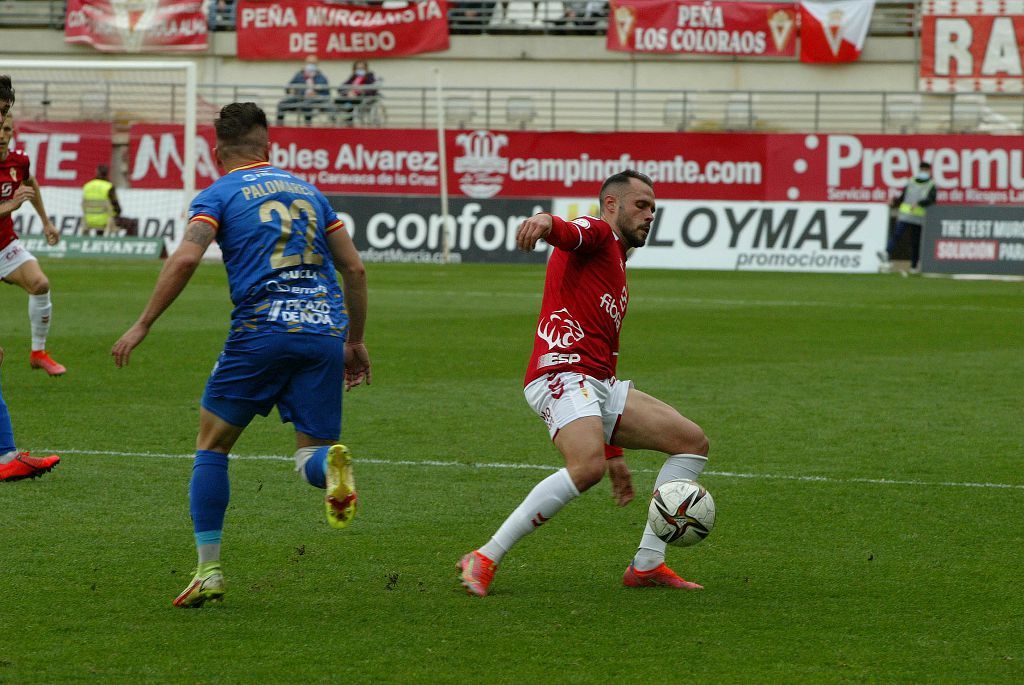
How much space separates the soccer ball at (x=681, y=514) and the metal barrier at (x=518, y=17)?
30.1m

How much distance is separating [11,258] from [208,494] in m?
6.47

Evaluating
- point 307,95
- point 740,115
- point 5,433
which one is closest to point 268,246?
point 5,433

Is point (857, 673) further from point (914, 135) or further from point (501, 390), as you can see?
point (914, 135)

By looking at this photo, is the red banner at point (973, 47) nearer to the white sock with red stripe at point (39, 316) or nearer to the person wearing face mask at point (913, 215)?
the person wearing face mask at point (913, 215)

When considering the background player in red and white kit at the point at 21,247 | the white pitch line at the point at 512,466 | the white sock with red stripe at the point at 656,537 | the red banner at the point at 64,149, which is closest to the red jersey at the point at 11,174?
the background player in red and white kit at the point at 21,247

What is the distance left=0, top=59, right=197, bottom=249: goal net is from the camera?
30188 mm

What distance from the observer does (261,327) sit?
5348mm

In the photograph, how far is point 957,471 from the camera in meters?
8.54

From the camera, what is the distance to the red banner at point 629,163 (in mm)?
30516

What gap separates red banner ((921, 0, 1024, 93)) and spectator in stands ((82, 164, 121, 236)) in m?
18.4

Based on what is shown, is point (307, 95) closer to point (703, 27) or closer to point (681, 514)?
point (703, 27)

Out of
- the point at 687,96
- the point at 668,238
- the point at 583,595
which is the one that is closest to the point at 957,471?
the point at 583,595

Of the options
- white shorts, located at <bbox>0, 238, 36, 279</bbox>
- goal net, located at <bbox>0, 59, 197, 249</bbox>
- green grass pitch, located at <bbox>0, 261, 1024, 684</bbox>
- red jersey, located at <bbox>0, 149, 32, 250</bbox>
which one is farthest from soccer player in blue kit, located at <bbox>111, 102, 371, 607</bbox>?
goal net, located at <bbox>0, 59, 197, 249</bbox>

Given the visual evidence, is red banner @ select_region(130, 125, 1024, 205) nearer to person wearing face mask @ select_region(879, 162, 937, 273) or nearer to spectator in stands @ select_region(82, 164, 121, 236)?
spectator in stands @ select_region(82, 164, 121, 236)
